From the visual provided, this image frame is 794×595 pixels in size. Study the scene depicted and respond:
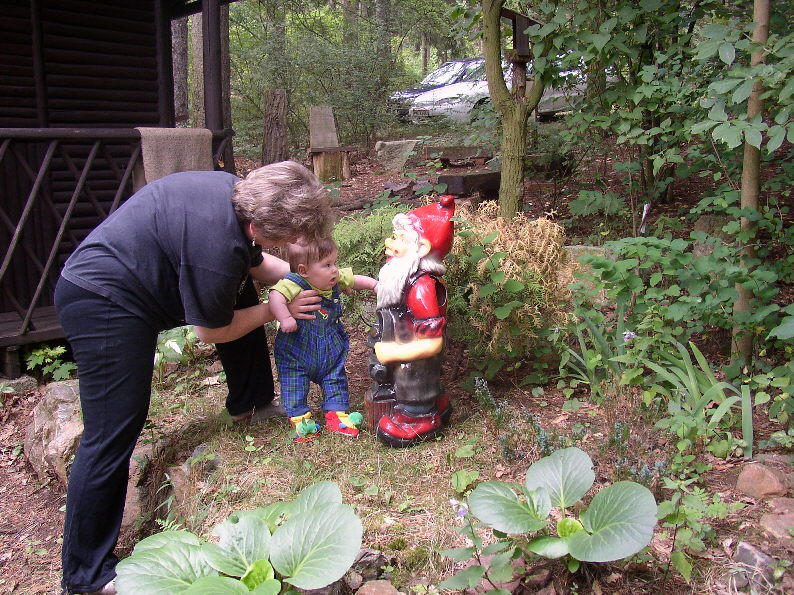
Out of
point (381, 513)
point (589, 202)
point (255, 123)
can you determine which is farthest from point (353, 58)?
point (381, 513)

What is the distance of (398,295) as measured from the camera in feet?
10.1

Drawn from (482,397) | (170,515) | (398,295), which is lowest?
(170,515)

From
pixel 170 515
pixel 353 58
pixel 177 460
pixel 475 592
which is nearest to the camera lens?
pixel 475 592

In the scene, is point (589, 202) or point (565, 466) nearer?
point (565, 466)

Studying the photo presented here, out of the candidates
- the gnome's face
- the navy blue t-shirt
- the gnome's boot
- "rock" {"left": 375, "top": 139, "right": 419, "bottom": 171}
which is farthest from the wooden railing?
"rock" {"left": 375, "top": 139, "right": 419, "bottom": 171}

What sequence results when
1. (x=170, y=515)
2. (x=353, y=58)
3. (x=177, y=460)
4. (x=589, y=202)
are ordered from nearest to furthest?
(x=170, y=515) → (x=177, y=460) → (x=589, y=202) → (x=353, y=58)

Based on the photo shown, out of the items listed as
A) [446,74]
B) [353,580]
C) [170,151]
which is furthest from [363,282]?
[446,74]

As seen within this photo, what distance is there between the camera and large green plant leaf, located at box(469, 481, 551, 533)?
6.42 ft

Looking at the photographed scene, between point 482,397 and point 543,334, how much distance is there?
23.0 inches

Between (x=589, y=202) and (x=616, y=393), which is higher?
(x=589, y=202)

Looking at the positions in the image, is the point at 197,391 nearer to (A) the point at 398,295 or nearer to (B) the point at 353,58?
(A) the point at 398,295

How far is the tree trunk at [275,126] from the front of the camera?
5602 mm

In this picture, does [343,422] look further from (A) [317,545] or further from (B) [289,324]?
(A) [317,545]

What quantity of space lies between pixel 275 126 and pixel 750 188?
3.73m
